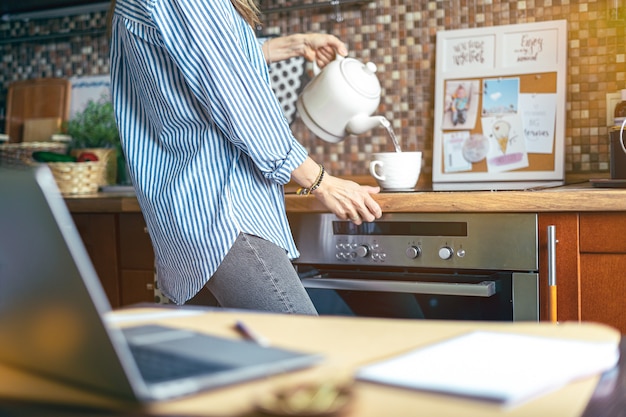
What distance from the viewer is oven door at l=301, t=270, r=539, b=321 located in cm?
179

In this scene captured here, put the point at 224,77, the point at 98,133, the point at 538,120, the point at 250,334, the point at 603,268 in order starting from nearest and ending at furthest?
1. the point at 250,334
2. the point at 224,77
3. the point at 603,268
4. the point at 538,120
5. the point at 98,133

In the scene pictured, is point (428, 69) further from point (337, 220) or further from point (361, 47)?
point (337, 220)

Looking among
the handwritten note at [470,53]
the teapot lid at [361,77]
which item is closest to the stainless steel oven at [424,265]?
the teapot lid at [361,77]

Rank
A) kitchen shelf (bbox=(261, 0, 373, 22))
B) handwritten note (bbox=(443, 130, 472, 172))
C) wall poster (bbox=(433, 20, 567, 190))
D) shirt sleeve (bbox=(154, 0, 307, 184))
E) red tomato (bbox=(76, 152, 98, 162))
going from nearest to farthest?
shirt sleeve (bbox=(154, 0, 307, 184)) < wall poster (bbox=(433, 20, 567, 190)) < handwritten note (bbox=(443, 130, 472, 172)) < kitchen shelf (bbox=(261, 0, 373, 22)) < red tomato (bbox=(76, 152, 98, 162))

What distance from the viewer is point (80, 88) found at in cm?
292

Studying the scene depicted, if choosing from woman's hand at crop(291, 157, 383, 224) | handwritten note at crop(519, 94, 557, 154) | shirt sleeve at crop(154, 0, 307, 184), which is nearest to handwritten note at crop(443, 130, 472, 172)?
handwritten note at crop(519, 94, 557, 154)

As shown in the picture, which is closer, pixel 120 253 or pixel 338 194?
pixel 338 194

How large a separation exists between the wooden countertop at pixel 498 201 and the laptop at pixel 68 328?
3.78ft

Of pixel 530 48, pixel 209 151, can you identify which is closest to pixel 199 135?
pixel 209 151

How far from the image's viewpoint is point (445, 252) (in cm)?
184

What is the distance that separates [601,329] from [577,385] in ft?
0.61

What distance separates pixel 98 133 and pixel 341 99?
3.64ft

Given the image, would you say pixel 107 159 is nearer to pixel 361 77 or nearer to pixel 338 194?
pixel 361 77

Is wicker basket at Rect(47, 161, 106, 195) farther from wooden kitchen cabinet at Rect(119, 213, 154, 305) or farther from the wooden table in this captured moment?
the wooden table
